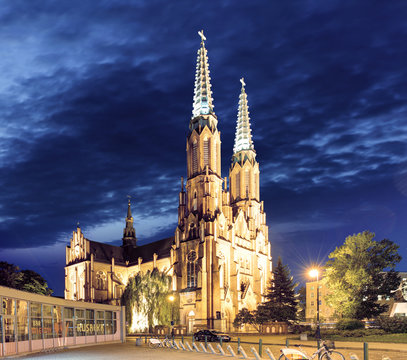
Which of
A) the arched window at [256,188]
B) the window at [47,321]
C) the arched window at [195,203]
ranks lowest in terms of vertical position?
the window at [47,321]

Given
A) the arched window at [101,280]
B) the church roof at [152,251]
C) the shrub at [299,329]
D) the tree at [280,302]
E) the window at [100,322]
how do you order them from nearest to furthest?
the window at [100,322] < the shrub at [299,329] < the tree at [280,302] < the arched window at [101,280] < the church roof at [152,251]

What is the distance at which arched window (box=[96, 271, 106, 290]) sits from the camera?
272ft

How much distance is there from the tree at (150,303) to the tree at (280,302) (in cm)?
1539

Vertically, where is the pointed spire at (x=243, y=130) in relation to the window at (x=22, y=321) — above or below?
above

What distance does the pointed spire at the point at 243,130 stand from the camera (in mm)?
92500

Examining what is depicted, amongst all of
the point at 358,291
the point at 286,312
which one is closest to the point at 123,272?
the point at 286,312

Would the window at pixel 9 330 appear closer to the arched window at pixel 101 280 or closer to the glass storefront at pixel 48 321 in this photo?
the glass storefront at pixel 48 321

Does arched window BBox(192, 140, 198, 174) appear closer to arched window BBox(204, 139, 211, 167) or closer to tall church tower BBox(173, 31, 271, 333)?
tall church tower BBox(173, 31, 271, 333)

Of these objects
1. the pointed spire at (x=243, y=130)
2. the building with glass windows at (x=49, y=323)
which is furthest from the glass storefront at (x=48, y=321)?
the pointed spire at (x=243, y=130)

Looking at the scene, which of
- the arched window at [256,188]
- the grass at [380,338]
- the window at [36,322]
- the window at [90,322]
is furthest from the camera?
the arched window at [256,188]

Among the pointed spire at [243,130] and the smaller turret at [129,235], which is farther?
Answer: the smaller turret at [129,235]

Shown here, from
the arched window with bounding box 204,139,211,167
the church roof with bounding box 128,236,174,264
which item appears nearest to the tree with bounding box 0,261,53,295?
the church roof with bounding box 128,236,174,264

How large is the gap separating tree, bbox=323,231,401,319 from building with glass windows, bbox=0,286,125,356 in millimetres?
23092

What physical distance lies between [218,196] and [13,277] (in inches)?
1385
